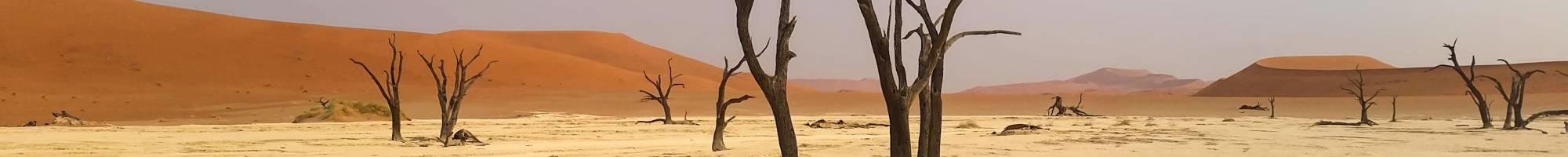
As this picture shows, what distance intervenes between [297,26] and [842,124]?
59848 millimetres

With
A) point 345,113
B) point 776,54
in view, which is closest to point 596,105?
point 345,113

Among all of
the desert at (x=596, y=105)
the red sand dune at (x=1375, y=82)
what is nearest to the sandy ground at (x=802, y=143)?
the desert at (x=596, y=105)

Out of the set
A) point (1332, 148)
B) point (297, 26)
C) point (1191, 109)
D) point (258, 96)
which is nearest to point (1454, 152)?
point (1332, 148)

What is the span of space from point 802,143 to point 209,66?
46574 mm

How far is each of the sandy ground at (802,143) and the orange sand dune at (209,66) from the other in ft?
52.6

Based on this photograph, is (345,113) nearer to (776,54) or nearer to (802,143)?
(802,143)

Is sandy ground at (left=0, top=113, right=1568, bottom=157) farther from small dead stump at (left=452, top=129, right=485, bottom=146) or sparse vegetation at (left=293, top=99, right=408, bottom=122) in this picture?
sparse vegetation at (left=293, top=99, right=408, bottom=122)

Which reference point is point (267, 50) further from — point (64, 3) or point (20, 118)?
point (20, 118)

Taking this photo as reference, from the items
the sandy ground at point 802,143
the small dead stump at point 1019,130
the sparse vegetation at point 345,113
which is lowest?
the sandy ground at point 802,143

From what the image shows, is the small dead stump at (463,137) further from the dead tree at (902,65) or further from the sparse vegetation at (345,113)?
the sparse vegetation at (345,113)

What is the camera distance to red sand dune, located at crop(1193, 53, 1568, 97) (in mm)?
68188

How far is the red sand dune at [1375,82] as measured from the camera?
68188mm

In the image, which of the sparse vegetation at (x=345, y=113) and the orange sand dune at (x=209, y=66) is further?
the orange sand dune at (x=209, y=66)

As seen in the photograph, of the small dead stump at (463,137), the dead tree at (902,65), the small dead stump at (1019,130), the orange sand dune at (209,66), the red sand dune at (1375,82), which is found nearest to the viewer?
the dead tree at (902,65)
